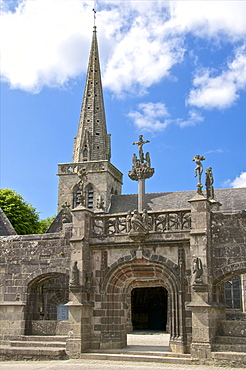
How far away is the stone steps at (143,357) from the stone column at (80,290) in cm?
44

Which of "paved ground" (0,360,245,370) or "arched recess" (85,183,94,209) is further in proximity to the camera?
"arched recess" (85,183,94,209)

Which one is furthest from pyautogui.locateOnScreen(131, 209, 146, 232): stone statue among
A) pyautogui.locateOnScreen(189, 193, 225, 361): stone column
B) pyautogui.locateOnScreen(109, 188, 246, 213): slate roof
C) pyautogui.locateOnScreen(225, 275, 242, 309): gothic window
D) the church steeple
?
the church steeple

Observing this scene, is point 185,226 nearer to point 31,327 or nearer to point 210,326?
point 210,326

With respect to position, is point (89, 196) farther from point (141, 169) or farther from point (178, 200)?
point (141, 169)

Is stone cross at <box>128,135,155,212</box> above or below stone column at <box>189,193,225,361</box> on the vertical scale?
above

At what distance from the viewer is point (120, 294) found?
14.0 m

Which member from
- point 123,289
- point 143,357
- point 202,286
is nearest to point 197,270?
point 202,286

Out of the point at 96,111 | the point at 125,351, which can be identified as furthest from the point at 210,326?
the point at 96,111

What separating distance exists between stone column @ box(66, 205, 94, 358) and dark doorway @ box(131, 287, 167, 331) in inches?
572

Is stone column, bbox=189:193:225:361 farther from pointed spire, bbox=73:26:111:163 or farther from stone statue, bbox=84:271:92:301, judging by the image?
pointed spire, bbox=73:26:111:163

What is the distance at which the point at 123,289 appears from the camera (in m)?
14.2

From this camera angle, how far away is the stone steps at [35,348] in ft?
42.5

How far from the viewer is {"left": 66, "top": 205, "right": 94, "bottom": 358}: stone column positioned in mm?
13133

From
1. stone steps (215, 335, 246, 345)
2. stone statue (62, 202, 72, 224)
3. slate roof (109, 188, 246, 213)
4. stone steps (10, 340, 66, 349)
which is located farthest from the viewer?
slate roof (109, 188, 246, 213)
